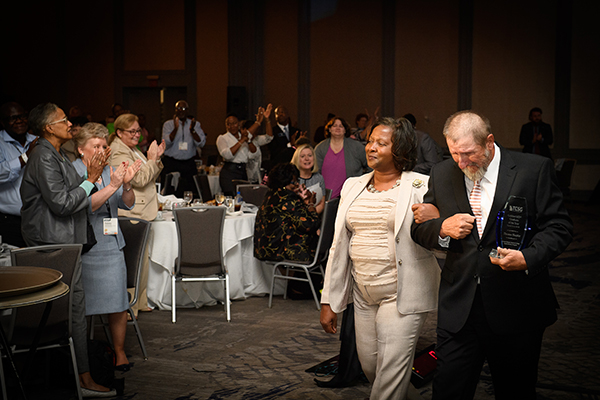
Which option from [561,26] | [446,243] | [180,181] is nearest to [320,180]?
[446,243]

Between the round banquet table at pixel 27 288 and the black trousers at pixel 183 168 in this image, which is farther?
the black trousers at pixel 183 168

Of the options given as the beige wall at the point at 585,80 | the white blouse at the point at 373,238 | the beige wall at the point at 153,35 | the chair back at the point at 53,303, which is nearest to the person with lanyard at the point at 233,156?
the chair back at the point at 53,303

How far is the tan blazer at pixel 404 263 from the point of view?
8.56ft

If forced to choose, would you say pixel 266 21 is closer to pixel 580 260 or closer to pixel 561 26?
pixel 561 26

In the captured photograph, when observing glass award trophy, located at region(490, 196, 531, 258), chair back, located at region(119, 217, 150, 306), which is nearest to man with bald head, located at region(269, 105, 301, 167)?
chair back, located at region(119, 217, 150, 306)

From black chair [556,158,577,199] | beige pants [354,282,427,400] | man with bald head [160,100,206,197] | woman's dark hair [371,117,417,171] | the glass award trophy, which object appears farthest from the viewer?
black chair [556,158,577,199]

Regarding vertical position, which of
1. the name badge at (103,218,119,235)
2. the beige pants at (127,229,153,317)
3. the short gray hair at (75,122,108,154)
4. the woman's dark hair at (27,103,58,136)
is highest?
the woman's dark hair at (27,103,58,136)

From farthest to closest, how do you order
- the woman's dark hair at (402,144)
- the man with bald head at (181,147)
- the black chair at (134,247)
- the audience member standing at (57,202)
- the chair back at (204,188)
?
1. the man with bald head at (181,147)
2. the chair back at (204,188)
3. the black chair at (134,247)
4. the audience member standing at (57,202)
5. the woman's dark hair at (402,144)

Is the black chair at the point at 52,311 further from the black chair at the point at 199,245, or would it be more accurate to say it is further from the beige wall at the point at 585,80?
the beige wall at the point at 585,80

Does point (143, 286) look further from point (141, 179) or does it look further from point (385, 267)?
point (385, 267)

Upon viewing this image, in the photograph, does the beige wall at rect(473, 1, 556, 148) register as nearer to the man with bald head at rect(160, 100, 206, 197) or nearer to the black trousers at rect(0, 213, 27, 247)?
the man with bald head at rect(160, 100, 206, 197)

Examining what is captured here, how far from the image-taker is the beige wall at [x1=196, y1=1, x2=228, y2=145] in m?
13.8

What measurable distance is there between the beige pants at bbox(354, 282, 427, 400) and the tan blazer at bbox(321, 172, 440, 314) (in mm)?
65

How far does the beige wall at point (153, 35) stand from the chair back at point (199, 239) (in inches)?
392
